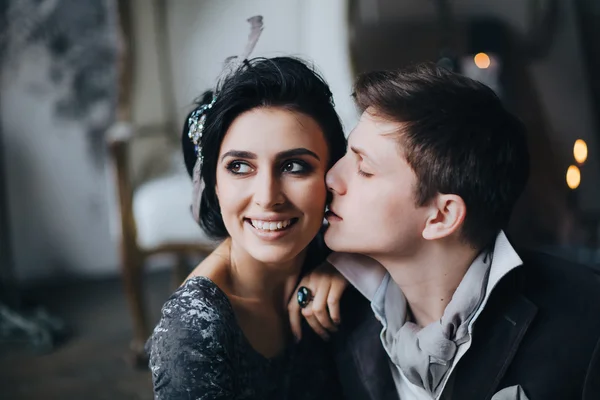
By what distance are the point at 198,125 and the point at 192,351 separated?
0.28m

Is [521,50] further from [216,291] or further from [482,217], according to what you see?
[216,291]

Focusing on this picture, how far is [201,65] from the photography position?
1118 mm

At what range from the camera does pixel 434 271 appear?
85 centimetres

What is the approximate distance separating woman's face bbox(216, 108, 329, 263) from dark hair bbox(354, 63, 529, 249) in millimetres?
99

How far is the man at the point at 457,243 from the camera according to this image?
2.57ft

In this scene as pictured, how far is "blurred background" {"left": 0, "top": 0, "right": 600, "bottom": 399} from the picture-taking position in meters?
1.11

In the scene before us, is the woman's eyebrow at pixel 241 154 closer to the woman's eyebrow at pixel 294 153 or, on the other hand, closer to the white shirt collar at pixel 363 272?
the woman's eyebrow at pixel 294 153

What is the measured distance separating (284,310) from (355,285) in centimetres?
11

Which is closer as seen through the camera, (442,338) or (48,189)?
(442,338)

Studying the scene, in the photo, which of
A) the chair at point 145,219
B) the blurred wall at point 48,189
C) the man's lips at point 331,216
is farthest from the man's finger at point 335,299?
the blurred wall at point 48,189

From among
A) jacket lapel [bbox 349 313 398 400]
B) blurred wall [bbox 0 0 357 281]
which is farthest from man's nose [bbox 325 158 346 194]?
blurred wall [bbox 0 0 357 281]

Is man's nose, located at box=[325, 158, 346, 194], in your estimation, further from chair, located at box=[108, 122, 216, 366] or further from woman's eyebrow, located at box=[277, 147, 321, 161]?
chair, located at box=[108, 122, 216, 366]

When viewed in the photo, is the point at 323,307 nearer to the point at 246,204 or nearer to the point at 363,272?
the point at 363,272

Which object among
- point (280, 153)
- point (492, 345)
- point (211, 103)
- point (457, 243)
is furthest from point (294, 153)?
point (492, 345)
